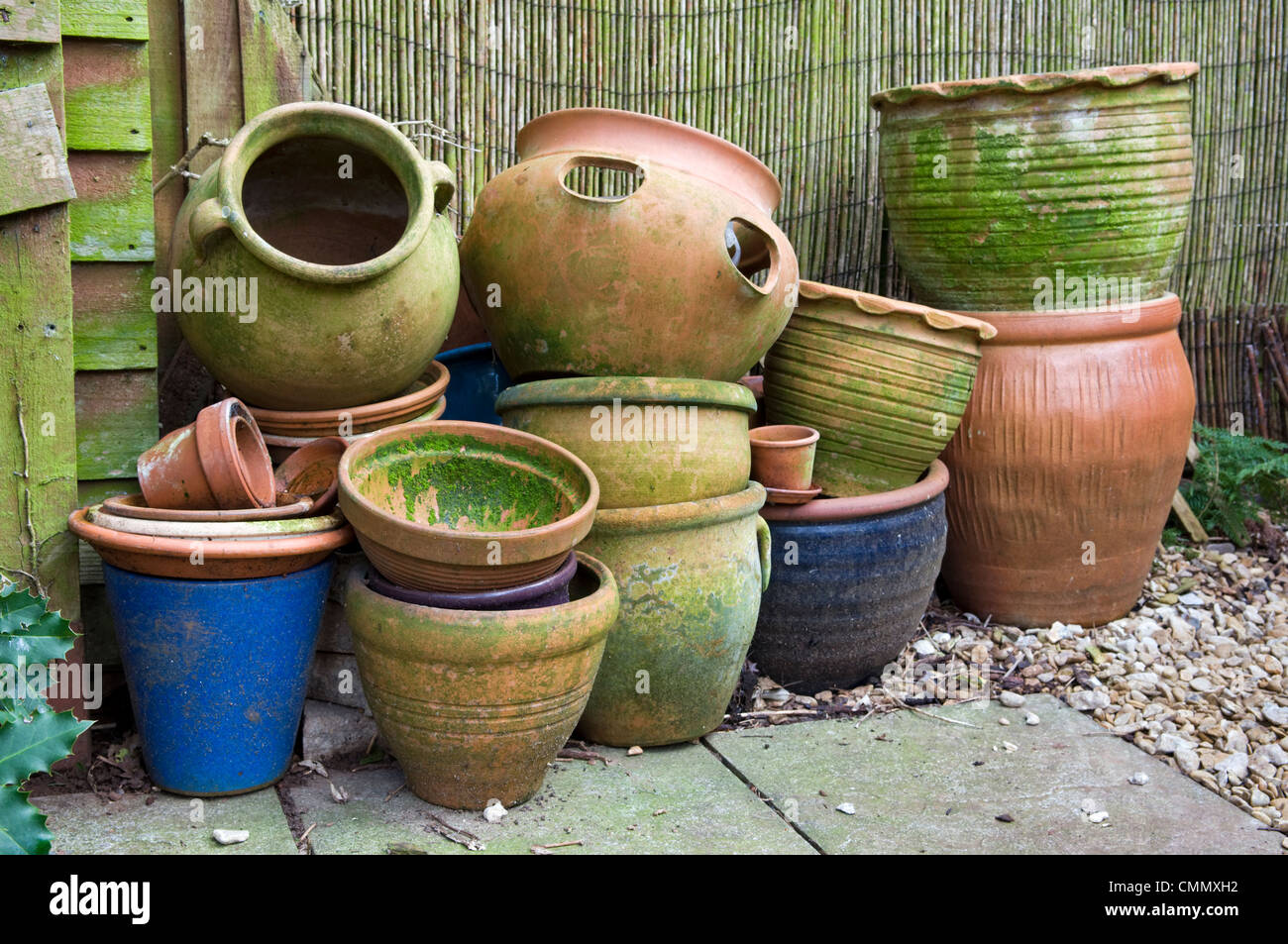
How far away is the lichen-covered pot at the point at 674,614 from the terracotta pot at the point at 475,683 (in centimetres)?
22

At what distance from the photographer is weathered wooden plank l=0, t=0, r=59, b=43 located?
2637mm

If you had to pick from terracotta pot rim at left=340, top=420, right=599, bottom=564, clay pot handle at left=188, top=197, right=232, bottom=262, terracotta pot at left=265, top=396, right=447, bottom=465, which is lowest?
terracotta pot rim at left=340, top=420, right=599, bottom=564

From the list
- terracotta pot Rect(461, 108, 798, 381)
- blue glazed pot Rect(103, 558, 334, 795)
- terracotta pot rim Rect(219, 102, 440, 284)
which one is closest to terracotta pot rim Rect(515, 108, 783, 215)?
terracotta pot Rect(461, 108, 798, 381)

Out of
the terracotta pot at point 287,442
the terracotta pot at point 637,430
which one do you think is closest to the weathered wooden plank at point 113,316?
the terracotta pot at point 287,442

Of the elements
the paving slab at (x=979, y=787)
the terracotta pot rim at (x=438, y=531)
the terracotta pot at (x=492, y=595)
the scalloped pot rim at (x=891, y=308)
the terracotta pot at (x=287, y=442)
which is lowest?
the paving slab at (x=979, y=787)

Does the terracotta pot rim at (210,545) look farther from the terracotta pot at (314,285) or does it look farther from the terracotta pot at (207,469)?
the terracotta pot at (314,285)

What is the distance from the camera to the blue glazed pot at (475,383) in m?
3.74

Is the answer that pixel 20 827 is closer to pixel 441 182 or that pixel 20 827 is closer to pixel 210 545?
pixel 210 545

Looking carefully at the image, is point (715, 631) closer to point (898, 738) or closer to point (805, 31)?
point (898, 738)

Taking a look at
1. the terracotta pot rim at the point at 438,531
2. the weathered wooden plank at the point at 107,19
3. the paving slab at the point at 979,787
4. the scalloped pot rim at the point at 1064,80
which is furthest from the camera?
the scalloped pot rim at the point at 1064,80

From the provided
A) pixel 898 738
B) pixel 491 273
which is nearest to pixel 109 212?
pixel 491 273

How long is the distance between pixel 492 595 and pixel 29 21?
1640 millimetres

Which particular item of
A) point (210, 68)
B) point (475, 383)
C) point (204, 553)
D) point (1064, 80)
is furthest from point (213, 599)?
point (1064, 80)

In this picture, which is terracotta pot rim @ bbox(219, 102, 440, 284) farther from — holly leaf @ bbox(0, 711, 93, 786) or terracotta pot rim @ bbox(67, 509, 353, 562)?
holly leaf @ bbox(0, 711, 93, 786)
